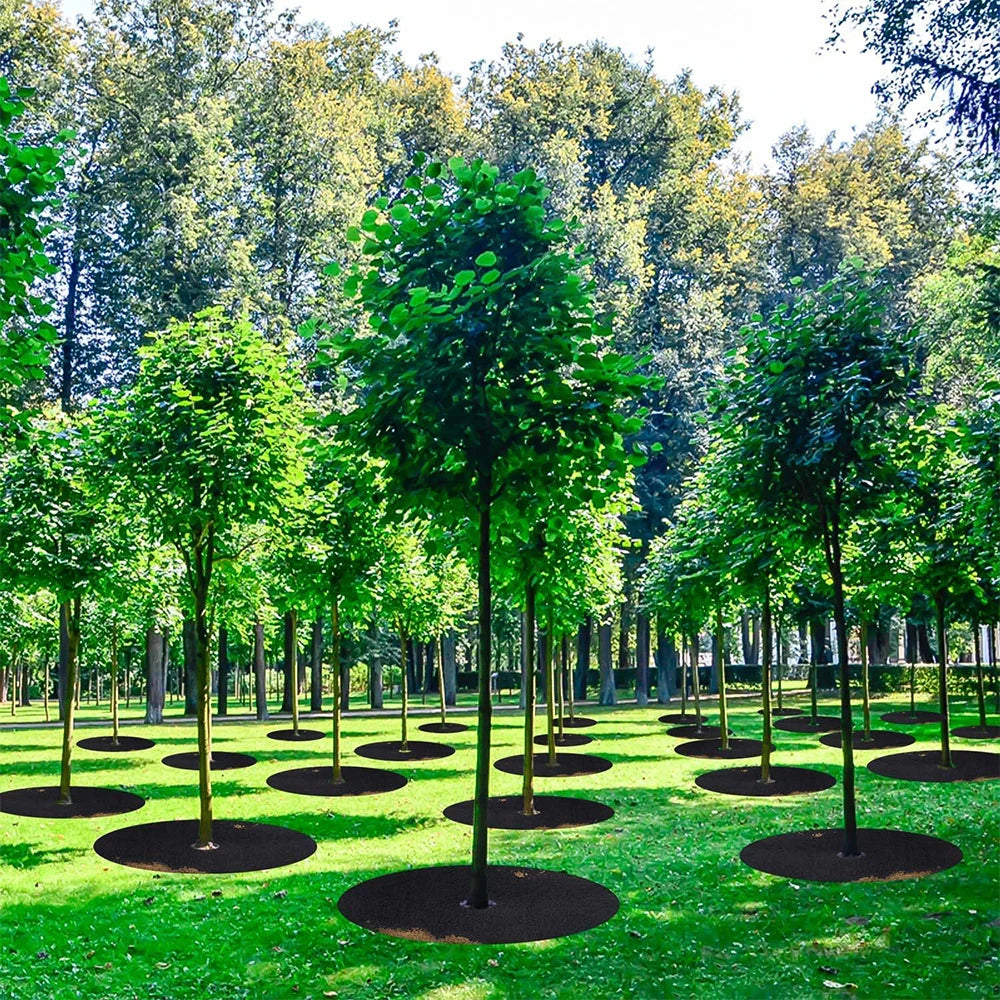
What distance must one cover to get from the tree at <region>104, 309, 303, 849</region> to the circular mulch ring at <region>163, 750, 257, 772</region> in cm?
690

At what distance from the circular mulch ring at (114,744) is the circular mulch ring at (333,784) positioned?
16.5 ft

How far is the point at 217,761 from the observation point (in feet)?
57.4

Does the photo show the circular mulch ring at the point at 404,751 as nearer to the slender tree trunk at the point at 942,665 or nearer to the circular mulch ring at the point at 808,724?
the circular mulch ring at the point at 808,724

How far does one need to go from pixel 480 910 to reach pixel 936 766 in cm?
1101

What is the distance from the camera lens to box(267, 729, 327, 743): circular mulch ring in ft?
71.7

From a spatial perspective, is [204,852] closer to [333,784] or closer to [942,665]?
[333,784]

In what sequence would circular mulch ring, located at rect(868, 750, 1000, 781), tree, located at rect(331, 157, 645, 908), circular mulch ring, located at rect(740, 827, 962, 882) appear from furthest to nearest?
circular mulch ring, located at rect(868, 750, 1000, 781)
circular mulch ring, located at rect(740, 827, 962, 882)
tree, located at rect(331, 157, 645, 908)

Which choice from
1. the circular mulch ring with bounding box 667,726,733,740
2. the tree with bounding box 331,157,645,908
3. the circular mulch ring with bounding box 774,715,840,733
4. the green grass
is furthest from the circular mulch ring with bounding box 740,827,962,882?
the circular mulch ring with bounding box 774,715,840,733

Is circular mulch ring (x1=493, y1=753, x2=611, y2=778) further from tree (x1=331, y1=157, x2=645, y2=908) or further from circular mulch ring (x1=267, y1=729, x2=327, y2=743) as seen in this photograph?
tree (x1=331, y1=157, x2=645, y2=908)

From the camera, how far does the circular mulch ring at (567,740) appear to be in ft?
67.1

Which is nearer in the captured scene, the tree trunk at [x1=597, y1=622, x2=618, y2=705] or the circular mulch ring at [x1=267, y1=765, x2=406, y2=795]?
the circular mulch ring at [x1=267, y1=765, x2=406, y2=795]

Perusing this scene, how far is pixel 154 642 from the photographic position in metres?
27.1

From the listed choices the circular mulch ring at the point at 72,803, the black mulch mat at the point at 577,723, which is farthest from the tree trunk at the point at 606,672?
the circular mulch ring at the point at 72,803

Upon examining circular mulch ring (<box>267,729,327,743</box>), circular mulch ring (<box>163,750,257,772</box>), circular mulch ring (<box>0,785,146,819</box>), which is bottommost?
circular mulch ring (<box>267,729,327,743</box>)
